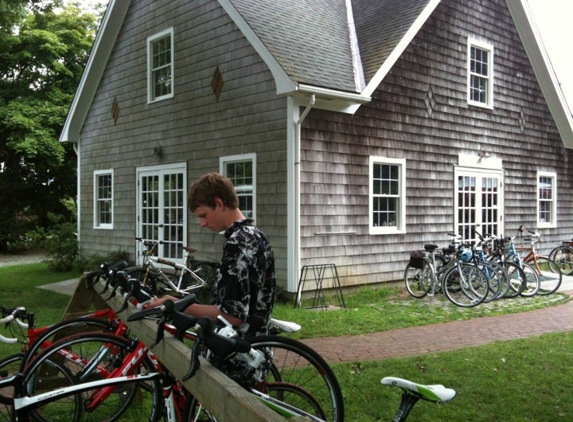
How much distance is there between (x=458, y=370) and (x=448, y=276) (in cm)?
507

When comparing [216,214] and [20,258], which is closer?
[216,214]

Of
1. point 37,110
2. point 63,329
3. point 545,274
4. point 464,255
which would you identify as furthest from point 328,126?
point 37,110

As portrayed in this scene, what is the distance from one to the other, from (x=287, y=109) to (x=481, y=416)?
6.46m

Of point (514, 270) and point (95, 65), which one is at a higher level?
point (95, 65)

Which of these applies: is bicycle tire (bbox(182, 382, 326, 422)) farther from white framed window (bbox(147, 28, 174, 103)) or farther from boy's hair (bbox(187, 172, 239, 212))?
white framed window (bbox(147, 28, 174, 103))

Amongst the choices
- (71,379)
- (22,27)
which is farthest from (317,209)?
(22,27)

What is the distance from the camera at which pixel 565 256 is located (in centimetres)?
1517

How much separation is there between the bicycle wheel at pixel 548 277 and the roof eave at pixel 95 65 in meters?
11.3

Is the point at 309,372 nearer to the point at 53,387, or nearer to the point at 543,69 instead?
the point at 53,387

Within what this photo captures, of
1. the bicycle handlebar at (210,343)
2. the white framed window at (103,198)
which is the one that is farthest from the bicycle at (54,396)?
the white framed window at (103,198)

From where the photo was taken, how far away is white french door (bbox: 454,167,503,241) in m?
13.1

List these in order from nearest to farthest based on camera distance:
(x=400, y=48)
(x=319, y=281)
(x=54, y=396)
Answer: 1. (x=54, y=396)
2. (x=319, y=281)
3. (x=400, y=48)

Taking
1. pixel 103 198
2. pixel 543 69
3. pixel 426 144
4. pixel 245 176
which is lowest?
pixel 103 198

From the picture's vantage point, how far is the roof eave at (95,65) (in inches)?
561
